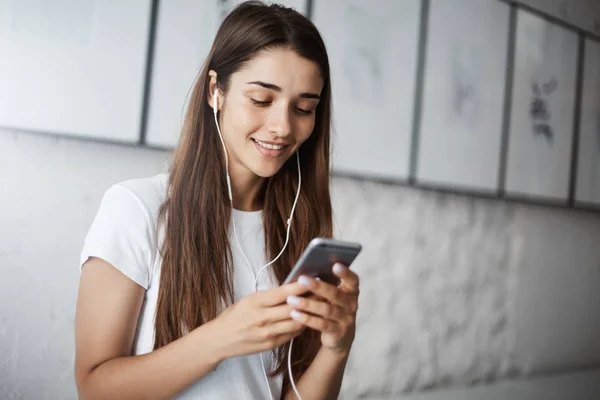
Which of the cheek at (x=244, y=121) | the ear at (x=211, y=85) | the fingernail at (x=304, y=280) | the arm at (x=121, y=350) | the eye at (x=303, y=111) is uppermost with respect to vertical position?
the ear at (x=211, y=85)

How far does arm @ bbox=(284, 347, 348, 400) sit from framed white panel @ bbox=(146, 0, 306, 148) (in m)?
0.90

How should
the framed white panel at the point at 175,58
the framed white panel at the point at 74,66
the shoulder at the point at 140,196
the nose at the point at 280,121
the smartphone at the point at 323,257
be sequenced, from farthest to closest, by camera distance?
the framed white panel at the point at 175,58, the framed white panel at the point at 74,66, the nose at the point at 280,121, the shoulder at the point at 140,196, the smartphone at the point at 323,257

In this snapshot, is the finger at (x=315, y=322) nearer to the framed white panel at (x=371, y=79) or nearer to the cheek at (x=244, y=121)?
the cheek at (x=244, y=121)

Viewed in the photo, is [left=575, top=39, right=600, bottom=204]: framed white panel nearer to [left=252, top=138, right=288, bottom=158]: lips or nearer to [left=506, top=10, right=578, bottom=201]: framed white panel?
[left=506, top=10, right=578, bottom=201]: framed white panel

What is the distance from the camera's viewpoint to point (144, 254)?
2.99 feet

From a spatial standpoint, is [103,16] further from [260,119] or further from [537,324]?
[537,324]

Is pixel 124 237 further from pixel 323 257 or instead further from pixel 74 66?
pixel 74 66

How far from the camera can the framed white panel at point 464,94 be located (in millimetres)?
2576

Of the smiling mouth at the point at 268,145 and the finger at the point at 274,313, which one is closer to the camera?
the finger at the point at 274,313

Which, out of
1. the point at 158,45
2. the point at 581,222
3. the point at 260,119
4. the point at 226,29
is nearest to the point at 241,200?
the point at 260,119

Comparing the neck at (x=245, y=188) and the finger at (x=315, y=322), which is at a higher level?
the neck at (x=245, y=188)

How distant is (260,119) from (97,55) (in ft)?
2.50

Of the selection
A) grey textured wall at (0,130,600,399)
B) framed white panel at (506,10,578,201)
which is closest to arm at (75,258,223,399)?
grey textured wall at (0,130,600,399)

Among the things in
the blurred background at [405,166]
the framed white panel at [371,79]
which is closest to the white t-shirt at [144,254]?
the blurred background at [405,166]
